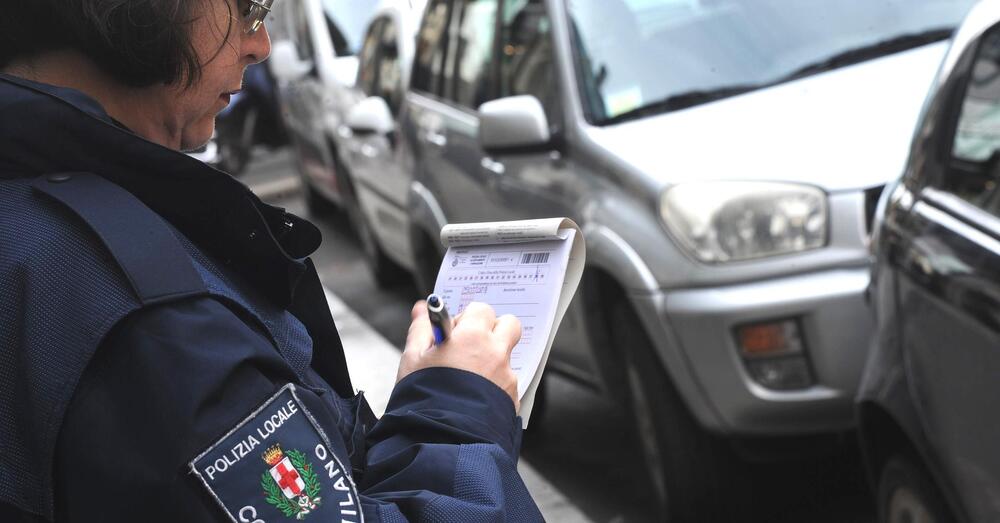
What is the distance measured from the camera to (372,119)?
23.7ft

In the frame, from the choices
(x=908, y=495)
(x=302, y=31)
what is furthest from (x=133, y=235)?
(x=302, y=31)

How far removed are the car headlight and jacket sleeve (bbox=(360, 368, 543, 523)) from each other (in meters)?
2.40

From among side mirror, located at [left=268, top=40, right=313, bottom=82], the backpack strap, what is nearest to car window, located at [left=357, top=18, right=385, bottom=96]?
side mirror, located at [left=268, top=40, right=313, bottom=82]

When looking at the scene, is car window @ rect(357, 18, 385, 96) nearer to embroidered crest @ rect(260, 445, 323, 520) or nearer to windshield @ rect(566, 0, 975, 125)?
windshield @ rect(566, 0, 975, 125)

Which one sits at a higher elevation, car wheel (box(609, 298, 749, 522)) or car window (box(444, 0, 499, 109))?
car window (box(444, 0, 499, 109))

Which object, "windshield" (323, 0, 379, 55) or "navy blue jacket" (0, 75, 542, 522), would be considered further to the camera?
"windshield" (323, 0, 379, 55)

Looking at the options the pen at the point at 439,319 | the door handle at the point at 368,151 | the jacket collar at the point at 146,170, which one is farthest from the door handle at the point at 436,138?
the jacket collar at the point at 146,170

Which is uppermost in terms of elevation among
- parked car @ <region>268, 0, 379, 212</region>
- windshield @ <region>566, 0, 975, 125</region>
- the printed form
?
the printed form

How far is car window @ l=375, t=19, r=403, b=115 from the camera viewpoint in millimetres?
7832

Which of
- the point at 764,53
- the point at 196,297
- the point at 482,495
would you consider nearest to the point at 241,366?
the point at 196,297

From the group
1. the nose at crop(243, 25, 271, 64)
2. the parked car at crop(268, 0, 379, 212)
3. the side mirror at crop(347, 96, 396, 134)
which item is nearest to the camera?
the nose at crop(243, 25, 271, 64)

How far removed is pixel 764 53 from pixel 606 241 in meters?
0.89

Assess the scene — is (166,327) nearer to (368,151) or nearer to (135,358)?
(135,358)

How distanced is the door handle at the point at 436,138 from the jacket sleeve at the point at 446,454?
431cm
